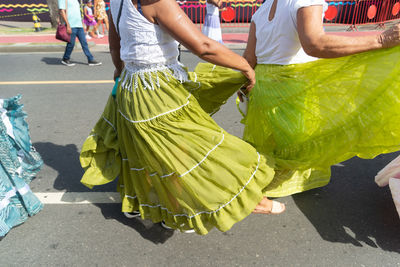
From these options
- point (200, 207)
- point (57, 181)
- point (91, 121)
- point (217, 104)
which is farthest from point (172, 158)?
point (91, 121)

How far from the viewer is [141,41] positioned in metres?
1.72

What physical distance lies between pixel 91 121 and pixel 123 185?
2065 mm

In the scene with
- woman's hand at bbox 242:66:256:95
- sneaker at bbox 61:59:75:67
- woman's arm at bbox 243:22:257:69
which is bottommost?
sneaker at bbox 61:59:75:67

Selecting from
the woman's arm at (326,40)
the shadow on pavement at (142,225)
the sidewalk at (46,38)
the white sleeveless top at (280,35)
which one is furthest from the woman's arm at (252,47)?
the sidewalk at (46,38)

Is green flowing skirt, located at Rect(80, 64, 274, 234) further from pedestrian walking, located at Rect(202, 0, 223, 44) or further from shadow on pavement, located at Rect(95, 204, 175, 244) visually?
pedestrian walking, located at Rect(202, 0, 223, 44)

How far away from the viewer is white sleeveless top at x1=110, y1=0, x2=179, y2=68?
5.45 ft

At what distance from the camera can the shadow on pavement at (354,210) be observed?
2145mm

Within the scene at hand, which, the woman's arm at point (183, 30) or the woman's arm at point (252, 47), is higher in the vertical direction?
the woman's arm at point (183, 30)

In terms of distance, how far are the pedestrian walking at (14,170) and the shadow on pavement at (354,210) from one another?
2090 mm

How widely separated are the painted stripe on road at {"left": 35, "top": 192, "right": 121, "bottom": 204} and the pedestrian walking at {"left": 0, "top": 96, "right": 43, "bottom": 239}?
174 millimetres

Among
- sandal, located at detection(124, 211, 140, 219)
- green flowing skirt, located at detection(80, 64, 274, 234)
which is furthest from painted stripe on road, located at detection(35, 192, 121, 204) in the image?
green flowing skirt, located at detection(80, 64, 274, 234)

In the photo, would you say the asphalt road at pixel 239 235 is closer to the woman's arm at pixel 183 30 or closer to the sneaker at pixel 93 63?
the woman's arm at pixel 183 30

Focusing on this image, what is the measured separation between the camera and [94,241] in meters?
2.16

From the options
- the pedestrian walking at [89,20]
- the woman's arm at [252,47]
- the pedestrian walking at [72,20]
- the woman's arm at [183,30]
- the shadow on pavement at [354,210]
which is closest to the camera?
the woman's arm at [183,30]
